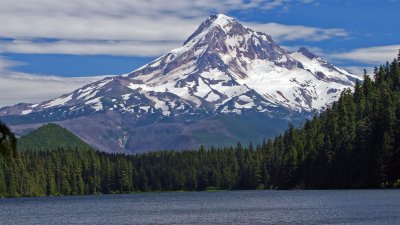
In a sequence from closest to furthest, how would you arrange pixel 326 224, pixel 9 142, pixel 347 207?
pixel 9 142 < pixel 326 224 < pixel 347 207

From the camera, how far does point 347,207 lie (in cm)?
11400

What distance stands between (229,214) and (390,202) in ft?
79.6

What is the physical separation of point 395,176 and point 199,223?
277 feet

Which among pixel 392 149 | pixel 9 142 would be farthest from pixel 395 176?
pixel 9 142

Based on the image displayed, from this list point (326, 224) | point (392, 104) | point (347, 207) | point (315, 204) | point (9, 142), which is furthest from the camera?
point (392, 104)

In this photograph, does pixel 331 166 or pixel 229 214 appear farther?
pixel 331 166

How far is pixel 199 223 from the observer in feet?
323

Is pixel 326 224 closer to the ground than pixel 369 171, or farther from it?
closer to the ground

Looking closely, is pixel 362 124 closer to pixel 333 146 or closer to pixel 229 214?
pixel 333 146

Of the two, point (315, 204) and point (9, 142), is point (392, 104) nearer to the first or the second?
point (315, 204)

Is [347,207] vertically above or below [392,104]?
below

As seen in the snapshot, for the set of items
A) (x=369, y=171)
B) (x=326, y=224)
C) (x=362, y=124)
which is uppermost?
(x=362, y=124)

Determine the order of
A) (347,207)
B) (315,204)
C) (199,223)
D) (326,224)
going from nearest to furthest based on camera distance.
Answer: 1. (326,224)
2. (199,223)
3. (347,207)
4. (315,204)

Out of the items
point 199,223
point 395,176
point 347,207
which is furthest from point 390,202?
point 395,176
